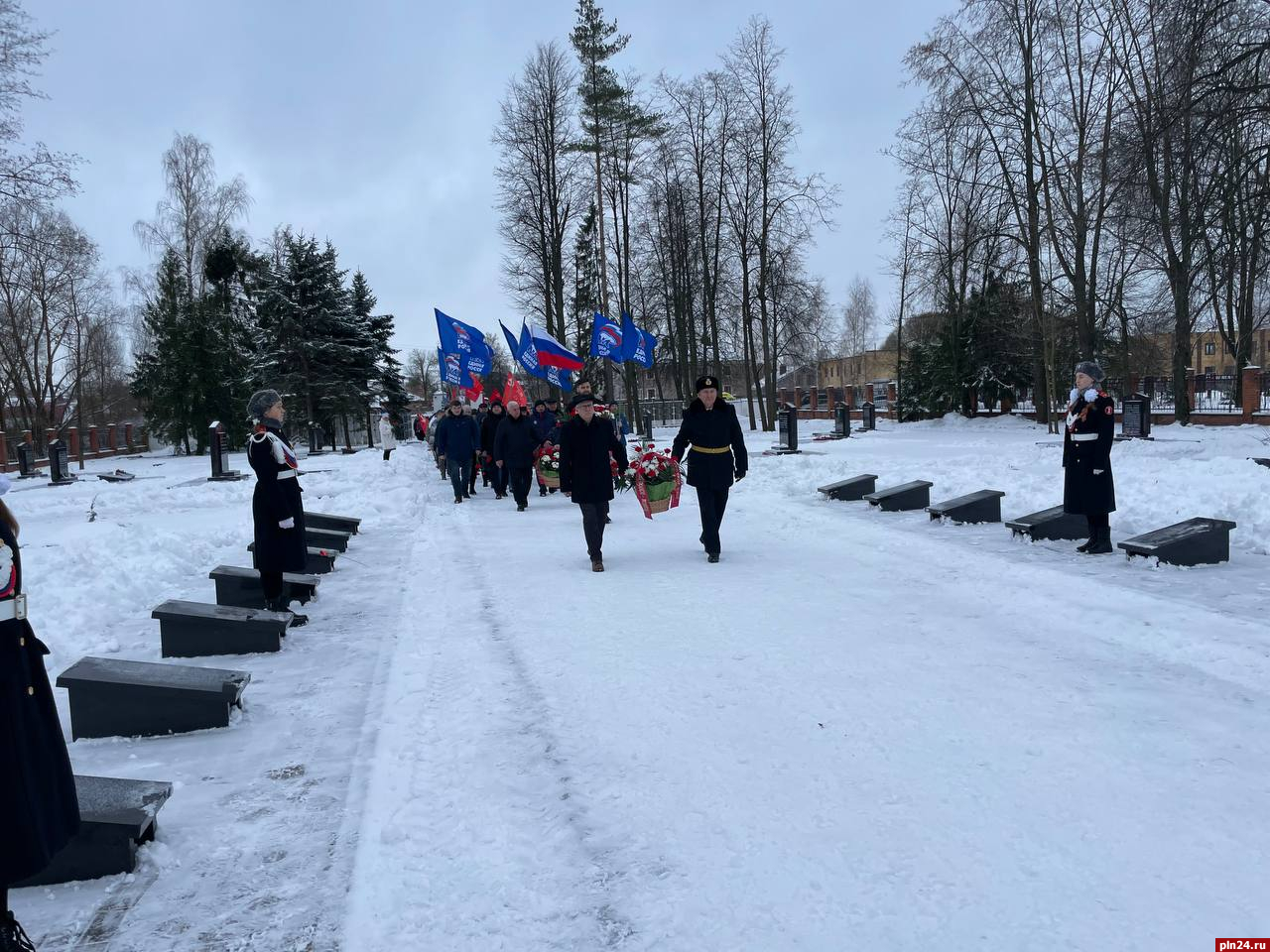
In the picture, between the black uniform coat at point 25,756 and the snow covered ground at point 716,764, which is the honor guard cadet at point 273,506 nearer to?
the snow covered ground at point 716,764

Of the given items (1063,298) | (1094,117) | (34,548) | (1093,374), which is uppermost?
(1094,117)

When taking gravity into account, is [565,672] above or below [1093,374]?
below

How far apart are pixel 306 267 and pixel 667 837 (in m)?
42.3

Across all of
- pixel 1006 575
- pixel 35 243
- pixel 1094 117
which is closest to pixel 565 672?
pixel 1006 575

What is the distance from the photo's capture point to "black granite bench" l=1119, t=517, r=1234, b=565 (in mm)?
7414

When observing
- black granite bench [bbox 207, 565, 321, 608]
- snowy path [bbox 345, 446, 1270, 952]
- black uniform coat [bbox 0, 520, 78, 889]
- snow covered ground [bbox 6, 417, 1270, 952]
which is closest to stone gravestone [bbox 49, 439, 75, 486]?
snow covered ground [bbox 6, 417, 1270, 952]

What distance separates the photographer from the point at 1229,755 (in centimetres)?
372

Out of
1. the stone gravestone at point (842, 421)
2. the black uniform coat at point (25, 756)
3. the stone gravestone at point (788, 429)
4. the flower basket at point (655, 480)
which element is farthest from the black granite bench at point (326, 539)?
the stone gravestone at point (842, 421)

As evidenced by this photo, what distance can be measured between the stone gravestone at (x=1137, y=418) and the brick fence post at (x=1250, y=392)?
4.48m

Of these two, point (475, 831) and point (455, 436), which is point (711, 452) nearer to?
point (475, 831)

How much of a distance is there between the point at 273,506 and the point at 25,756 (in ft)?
14.9

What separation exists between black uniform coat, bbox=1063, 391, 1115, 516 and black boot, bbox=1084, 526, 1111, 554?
17cm

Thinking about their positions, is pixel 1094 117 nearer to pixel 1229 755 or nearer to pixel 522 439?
pixel 522 439

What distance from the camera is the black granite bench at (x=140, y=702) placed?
174 inches
